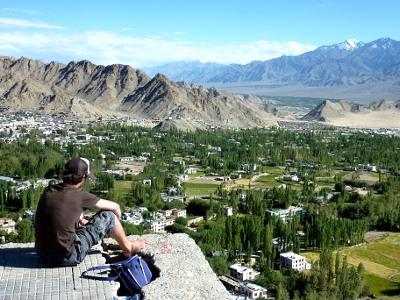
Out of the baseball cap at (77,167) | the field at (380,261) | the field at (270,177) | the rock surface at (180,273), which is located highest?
the baseball cap at (77,167)

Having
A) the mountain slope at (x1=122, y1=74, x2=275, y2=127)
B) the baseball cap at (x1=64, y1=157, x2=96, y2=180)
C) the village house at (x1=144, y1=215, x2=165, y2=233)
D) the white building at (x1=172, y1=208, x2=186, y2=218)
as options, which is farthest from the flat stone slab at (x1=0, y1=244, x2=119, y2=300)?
the mountain slope at (x1=122, y1=74, x2=275, y2=127)

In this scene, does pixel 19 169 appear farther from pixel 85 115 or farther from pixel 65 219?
pixel 85 115

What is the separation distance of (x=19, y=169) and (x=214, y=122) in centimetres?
5703

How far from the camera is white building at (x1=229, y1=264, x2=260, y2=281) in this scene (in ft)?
72.2

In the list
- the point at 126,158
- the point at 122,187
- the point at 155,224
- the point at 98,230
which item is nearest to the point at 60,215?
the point at 98,230

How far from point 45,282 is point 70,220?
725 millimetres

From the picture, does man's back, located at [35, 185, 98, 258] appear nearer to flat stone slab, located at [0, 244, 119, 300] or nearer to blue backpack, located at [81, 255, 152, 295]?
flat stone slab, located at [0, 244, 119, 300]

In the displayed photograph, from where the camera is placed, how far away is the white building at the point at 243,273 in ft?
72.2

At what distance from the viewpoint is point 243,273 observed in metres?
22.0

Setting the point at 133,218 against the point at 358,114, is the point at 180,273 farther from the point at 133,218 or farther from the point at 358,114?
the point at 358,114

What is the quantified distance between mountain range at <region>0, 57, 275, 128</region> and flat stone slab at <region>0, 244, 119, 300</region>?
80.8m

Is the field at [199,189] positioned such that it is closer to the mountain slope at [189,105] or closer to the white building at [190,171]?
the white building at [190,171]

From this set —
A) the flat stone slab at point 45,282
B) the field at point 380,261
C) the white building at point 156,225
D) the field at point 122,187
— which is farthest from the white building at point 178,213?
the flat stone slab at point 45,282

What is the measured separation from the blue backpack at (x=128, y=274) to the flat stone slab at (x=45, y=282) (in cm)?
11
